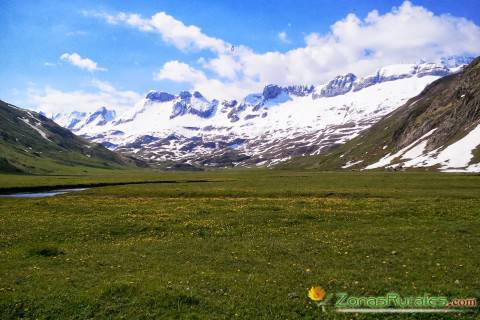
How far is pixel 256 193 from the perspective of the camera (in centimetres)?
7150

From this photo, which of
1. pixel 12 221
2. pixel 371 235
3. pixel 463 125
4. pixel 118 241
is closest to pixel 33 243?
pixel 118 241

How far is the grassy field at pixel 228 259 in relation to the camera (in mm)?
17281

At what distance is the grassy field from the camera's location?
17.3 meters

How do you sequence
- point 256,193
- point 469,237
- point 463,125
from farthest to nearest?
1. point 463,125
2. point 256,193
3. point 469,237

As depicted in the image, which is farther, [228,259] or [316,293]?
[228,259]

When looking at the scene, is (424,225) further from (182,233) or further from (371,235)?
(182,233)

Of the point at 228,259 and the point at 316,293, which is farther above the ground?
the point at 316,293

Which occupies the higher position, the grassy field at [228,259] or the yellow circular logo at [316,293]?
the yellow circular logo at [316,293]

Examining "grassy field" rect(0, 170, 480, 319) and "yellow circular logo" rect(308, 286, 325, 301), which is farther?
"yellow circular logo" rect(308, 286, 325, 301)

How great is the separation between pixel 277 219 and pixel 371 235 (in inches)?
404

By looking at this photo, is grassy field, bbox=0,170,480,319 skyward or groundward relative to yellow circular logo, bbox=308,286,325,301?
groundward

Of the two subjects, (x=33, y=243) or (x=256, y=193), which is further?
(x=256, y=193)

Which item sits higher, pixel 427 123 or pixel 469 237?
pixel 427 123

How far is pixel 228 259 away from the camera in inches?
966
